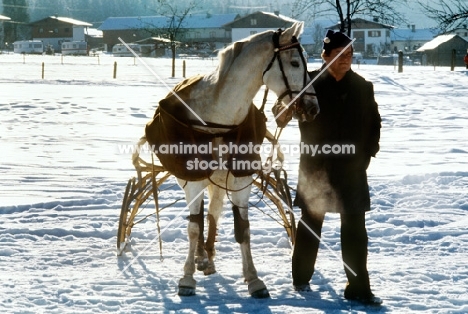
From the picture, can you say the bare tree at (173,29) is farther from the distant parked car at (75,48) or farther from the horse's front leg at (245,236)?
the horse's front leg at (245,236)

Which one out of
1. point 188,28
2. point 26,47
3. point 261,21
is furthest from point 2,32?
point 261,21

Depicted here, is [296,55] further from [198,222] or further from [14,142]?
[14,142]

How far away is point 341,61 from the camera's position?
14.5ft

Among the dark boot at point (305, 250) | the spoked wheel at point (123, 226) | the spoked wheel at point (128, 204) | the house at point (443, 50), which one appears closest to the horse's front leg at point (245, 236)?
the dark boot at point (305, 250)

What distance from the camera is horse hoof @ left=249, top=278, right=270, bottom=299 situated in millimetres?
4547

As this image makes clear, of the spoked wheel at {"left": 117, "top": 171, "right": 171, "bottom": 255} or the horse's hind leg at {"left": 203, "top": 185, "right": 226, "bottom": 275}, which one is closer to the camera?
the horse's hind leg at {"left": 203, "top": 185, "right": 226, "bottom": 275}

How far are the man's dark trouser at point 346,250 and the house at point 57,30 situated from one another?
79.6 m

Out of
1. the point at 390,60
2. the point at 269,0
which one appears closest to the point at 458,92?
the point at 390,60

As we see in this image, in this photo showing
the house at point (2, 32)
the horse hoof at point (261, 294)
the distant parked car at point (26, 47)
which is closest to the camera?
the horse hoof at point (261, 294)

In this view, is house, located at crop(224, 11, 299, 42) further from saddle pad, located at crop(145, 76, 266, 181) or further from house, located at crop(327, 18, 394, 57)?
saddle pad, located at crop(145, 76, 266, 181)

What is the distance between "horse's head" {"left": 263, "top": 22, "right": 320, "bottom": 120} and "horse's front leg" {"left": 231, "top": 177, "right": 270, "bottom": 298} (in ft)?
2.40

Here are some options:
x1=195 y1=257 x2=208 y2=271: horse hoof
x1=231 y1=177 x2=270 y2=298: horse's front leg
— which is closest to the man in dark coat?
x1=231 y1=177 x2=270 y2=298: horse's front leg

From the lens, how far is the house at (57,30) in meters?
81.9

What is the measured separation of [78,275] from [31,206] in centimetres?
241
